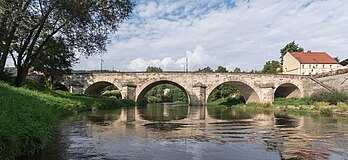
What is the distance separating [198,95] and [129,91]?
8320 mm

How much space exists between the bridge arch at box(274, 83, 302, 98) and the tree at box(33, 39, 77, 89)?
26.5 m

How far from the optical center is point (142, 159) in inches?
238

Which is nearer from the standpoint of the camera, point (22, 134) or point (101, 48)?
point (22, 134)

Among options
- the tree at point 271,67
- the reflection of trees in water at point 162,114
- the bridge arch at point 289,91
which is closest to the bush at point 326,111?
the reflection of trees in water at point 162,114

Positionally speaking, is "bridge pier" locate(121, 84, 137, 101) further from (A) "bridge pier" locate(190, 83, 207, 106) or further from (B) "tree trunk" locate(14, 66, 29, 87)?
(B) "tree trunk" locate(14, 66, 29, 87)

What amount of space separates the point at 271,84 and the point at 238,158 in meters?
31.0

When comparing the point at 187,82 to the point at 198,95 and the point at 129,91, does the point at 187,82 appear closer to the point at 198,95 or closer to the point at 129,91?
the point at 198,95

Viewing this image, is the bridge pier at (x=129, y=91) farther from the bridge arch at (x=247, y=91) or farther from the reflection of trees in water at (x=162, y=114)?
the bridge arch at (x=247, y=91)

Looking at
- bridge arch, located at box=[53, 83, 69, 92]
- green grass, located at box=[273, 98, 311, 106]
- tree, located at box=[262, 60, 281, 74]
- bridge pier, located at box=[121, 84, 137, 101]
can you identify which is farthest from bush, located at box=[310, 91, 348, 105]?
tree, located at box=[262, 60, 281, 74]

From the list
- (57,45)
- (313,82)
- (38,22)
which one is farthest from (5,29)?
(313,82)

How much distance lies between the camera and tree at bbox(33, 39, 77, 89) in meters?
20.5

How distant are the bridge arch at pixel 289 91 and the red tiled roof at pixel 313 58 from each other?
53.3 ft

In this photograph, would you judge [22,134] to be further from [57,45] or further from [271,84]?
[271,84]

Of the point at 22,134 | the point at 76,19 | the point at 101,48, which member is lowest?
the point at 22,134
